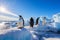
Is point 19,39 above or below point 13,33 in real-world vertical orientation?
below

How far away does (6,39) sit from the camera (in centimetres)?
309

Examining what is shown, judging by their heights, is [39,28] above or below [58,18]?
below

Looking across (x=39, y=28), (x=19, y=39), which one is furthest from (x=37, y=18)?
(x=19, y=39)

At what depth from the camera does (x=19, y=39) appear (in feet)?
12.3

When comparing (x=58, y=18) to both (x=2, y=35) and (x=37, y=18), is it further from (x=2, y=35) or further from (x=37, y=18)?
(x=2, y=35)

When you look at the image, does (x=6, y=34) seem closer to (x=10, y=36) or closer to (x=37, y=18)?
(x=10, y=36)

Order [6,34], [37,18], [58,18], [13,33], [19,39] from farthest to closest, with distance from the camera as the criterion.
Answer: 1. [58,18]
2. [37,18]
3. [19,39]
4. [13,33]
5. [6,34]

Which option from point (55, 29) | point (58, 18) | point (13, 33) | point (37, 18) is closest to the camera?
point (13, 33)

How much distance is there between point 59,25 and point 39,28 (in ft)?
9.98

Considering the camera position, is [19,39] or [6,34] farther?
[19,39]

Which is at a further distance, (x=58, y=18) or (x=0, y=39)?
(x=58, y=18)

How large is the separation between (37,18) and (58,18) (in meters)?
5.74

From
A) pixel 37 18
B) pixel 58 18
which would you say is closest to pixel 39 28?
pixel 37 18

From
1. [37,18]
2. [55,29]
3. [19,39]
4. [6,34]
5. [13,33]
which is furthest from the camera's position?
[37,18]
